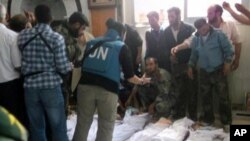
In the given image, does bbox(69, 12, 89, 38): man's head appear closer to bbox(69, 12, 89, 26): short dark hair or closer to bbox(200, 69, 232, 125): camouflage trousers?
bbox(69, 12, 89, 26): short dark hair

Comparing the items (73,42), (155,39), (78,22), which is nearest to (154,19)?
(155,39)

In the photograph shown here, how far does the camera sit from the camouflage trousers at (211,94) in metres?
3.85

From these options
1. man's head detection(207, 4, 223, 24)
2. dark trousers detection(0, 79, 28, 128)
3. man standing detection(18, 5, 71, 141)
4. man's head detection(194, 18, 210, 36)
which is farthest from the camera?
man's head detection(207, 4, 223, 24)

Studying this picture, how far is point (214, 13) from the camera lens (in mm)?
3854

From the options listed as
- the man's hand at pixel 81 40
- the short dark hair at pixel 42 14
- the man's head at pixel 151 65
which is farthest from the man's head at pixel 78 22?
the man's head at pixel 151 65

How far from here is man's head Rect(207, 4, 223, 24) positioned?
151 inches

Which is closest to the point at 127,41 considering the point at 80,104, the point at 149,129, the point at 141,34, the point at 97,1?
the point at 141,34

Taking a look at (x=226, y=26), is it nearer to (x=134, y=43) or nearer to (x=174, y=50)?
(x=174, y=50)

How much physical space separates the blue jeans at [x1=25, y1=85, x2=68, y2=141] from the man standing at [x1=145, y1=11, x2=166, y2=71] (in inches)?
69.7

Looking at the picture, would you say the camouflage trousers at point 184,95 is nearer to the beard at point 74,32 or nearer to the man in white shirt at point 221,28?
the man in white shirt at point 221,28

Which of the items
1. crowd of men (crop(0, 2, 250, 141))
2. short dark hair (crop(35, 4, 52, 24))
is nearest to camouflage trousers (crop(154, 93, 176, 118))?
crowd of men (crop(0, 2, 250, 141))

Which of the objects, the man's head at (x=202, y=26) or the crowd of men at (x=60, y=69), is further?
the man's head at (x=202, y=26)

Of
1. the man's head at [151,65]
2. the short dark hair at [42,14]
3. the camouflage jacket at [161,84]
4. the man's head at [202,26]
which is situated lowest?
the camouflage jacket at [161,84]

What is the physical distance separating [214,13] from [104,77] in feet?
5.70
